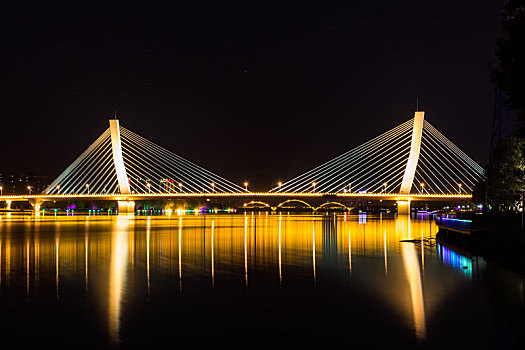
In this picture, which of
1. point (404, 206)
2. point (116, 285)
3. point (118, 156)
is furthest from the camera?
point (404, 206)

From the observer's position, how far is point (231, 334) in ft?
37.1

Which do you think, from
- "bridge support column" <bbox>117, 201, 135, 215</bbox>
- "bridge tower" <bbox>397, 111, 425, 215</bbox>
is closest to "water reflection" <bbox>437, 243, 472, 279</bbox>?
"bridge tower" <bbox>397, 111, 425, 215</bbox>

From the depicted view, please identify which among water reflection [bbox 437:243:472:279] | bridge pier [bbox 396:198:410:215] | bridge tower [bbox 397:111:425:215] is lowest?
water reflection [bbox 437:243:472:279]

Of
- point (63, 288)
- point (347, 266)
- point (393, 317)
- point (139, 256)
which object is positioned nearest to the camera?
point (393, 317)

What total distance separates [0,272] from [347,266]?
1288cm

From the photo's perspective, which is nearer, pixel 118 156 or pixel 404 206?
pixel 118 156

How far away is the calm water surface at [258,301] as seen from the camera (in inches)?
439

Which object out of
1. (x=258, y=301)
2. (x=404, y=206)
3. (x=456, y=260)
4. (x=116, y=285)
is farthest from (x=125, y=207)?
(x=258, y=301)

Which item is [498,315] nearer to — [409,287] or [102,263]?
[409,287]

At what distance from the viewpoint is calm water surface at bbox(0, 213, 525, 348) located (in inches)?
439

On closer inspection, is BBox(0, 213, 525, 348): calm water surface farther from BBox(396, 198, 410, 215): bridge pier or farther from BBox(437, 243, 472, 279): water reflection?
BBox(396, 198, 410, 215): bridge pier

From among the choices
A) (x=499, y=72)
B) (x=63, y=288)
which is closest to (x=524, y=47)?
(x=499, y=72)

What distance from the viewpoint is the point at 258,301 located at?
1483 centimetres

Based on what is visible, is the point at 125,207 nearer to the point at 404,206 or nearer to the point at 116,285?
the point at 404,206
